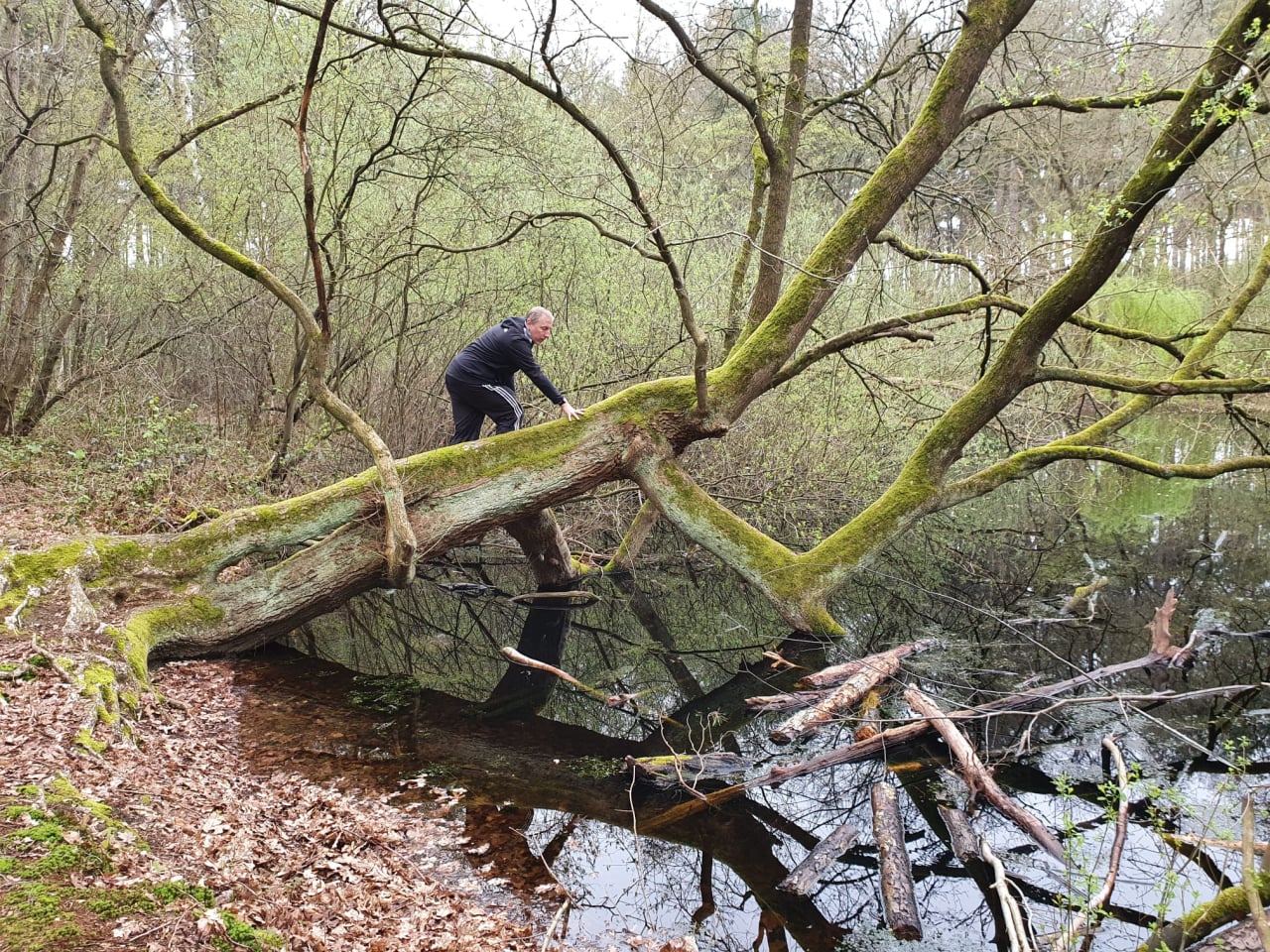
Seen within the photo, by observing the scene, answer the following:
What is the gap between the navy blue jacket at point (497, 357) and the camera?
7.22m

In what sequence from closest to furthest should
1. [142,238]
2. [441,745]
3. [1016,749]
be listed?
[1016,749] < [441,745] < [142,238]

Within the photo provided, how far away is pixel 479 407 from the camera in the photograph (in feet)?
25.4

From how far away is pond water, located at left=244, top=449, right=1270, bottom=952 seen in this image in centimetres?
400

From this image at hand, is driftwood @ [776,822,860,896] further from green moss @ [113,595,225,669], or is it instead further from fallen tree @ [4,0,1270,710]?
green moss @ [113,595,225,669]

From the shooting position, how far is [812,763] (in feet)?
17.0

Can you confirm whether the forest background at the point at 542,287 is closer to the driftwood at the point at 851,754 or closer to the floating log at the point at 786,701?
the floating log at the point at 786,701

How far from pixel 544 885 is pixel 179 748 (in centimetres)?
227

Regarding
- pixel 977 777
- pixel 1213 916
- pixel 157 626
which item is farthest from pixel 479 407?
pixel 1213 916

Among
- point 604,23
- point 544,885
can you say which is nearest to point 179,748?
point 544,885

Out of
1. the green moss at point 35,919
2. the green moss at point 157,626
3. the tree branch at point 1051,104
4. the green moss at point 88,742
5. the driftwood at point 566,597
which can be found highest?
the tree branch at point 1051,104

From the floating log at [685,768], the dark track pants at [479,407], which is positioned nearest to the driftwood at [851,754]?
the floating log at [685,768]

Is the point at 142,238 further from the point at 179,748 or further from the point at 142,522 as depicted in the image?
the point at 179,748

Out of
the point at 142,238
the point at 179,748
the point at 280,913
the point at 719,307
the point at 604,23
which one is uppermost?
the point at 142,238

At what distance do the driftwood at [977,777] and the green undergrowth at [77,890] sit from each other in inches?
143
